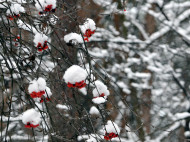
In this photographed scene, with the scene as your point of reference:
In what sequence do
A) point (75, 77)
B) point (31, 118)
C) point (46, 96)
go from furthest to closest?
point (46, 96) < point (31, 118) < point (75, 77)

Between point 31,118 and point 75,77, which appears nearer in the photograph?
point 75,77

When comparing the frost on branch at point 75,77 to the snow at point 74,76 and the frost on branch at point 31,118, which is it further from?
the frost on branch at point 31,118

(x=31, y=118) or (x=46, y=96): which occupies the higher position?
(x=46, y=96)

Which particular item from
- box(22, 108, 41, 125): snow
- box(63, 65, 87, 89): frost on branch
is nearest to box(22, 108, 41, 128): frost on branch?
box(22, 108, 41, 125): snow

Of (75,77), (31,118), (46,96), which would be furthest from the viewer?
(46,96)

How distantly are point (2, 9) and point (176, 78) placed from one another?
450 cm

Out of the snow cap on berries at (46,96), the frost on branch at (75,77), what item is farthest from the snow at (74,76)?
the snow cap on berries at (46,96)

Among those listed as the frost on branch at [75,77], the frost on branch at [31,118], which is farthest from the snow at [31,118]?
the frost on branch at [75,77]

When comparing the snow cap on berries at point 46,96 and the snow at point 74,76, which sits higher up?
the snow cap on berries at point 46,96

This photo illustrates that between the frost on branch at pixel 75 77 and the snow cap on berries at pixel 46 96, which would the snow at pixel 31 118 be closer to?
the snow cap on berries at pixel 46 96

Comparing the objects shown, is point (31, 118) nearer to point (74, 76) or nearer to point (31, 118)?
point (31, 118)

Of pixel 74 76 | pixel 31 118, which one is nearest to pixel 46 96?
pixel 31 118

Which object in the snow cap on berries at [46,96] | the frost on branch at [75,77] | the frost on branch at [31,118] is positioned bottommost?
the frost on branch at [31,118]

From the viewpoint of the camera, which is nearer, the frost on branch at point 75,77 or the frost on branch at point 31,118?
the frost on branch at point 75,77
